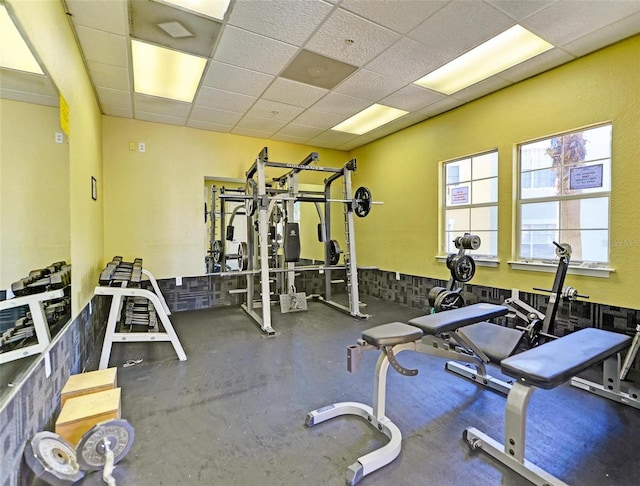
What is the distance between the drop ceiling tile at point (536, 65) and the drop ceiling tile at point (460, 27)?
0.69m

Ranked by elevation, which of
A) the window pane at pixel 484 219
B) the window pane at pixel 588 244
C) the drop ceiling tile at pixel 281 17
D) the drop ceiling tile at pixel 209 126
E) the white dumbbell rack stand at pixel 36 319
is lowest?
the white dumbbell rack stand at pixel 36 319

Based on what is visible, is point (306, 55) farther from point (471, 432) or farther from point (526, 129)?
point (471, 432)

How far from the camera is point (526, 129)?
3.31 meters

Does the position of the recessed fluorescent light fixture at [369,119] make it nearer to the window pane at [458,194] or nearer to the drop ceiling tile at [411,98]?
the drop ceiling tile at [411,98]

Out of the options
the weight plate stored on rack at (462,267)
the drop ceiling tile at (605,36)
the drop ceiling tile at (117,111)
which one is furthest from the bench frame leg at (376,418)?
the drop ceiling tile at (117,111)

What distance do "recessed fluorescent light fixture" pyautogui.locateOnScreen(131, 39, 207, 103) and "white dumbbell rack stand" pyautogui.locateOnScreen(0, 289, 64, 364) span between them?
2236mm

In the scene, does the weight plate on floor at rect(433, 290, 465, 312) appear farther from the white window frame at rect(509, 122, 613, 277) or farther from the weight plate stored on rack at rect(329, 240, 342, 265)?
the weight plate stored on rack at rect(329, 240, 342, 265)

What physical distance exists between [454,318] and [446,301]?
3.94 ft

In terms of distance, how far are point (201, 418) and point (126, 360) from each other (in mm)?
1415

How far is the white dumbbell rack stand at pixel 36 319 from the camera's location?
1.42 meters

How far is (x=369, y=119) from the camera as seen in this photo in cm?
467

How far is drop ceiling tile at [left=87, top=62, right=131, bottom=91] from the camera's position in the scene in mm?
2988

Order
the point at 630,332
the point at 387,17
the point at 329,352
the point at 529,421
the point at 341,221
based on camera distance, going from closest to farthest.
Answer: the point at 529,421
the point at 387,17
the point at 630,332
the point at 329,352
the point at 341,221

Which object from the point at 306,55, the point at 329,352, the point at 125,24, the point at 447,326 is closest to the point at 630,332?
the point at 447,326
